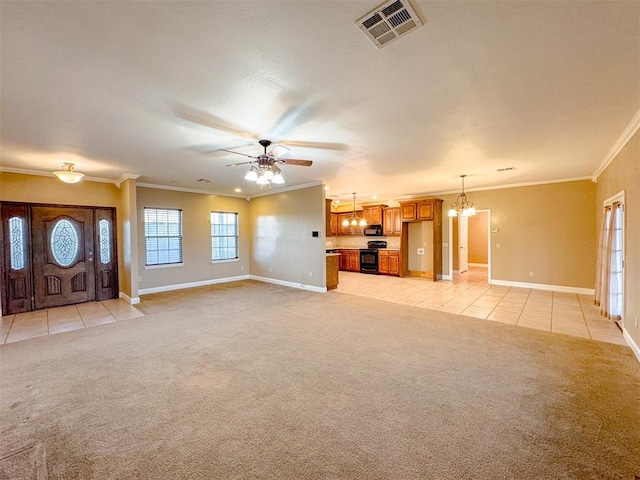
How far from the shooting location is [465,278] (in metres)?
8.87

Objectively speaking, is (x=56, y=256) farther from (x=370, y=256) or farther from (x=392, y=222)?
(x=392, y=222)

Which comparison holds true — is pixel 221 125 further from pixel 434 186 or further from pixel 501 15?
pixel 434 186

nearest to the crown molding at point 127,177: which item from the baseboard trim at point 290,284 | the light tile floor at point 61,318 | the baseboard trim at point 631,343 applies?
the light tile floor at point 61,318

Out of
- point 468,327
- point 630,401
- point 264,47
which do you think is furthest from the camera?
point 468,327

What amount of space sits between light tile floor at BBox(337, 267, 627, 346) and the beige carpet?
61 cm

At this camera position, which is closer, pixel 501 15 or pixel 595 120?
pixel 501 15

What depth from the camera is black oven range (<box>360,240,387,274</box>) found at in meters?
10.1

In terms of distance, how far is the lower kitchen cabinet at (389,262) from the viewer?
9.55m

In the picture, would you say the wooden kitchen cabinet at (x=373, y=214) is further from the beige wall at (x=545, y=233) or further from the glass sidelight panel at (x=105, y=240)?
the glass sidelight panel at (x=105, y=240)

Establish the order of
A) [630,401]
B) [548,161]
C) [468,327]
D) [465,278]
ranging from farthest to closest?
[465,278]
[548,161]
[468,327]
[630,401]

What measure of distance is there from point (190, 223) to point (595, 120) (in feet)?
27.1

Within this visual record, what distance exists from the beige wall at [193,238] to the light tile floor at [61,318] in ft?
4.47

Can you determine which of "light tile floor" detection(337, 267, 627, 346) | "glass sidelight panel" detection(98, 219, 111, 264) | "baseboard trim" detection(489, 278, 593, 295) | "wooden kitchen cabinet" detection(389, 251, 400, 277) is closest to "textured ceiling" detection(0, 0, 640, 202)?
"glass sidelight panel" detection(98, 219, 111, 264)

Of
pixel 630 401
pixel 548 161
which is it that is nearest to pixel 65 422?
pixel 630 401
